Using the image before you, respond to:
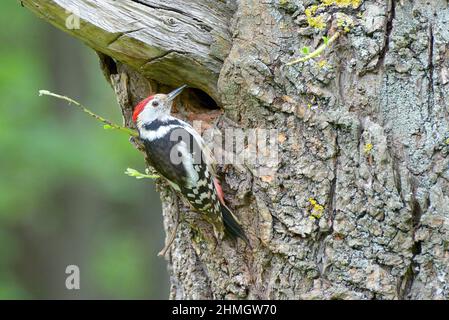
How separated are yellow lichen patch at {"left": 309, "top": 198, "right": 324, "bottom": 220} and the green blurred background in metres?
5.24

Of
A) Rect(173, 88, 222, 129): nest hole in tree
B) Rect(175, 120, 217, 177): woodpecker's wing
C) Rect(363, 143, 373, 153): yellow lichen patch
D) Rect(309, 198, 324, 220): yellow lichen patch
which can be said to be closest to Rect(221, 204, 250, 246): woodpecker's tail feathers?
Rect(175, 120, 217, 177): woodpecker's wing

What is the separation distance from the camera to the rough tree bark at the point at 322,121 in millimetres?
3389

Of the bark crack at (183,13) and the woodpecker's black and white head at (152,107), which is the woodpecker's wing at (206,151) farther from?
the bark crack at (183,13)

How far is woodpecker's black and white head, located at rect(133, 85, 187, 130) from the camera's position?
401cm

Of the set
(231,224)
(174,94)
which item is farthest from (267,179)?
(174,94)

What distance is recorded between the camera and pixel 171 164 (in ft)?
13.5

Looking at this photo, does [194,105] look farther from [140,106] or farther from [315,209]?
[315,209]

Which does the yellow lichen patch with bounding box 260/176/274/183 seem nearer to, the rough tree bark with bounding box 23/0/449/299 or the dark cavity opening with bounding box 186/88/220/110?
the rough tree bark with bounding box 23/0/449/299

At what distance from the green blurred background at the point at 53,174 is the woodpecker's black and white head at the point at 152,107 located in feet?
14.5

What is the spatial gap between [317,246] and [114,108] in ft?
25.8

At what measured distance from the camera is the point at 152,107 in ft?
13.2

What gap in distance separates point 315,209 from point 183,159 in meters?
1.05

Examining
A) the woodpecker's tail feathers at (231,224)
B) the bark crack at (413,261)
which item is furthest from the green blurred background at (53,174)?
the bark crack at (413,261)
